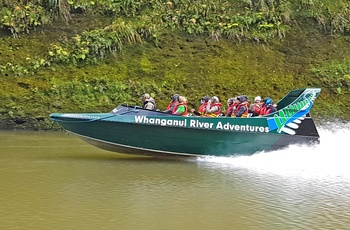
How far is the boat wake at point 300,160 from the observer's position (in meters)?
11.0

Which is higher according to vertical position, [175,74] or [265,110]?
[175,74]

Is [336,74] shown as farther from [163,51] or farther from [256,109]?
[256,109]

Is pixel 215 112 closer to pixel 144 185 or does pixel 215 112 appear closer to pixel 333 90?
pixel 144 185

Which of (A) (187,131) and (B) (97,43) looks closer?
(A) (187,131)

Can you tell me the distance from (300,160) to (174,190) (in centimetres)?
440

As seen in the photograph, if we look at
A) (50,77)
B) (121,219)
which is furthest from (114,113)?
(50,77)

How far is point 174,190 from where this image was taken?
864 centimetres

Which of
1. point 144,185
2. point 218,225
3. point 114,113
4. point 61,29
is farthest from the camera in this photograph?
point 61,29

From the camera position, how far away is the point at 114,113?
1190 cm

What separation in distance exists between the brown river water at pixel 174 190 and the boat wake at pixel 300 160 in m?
0.02

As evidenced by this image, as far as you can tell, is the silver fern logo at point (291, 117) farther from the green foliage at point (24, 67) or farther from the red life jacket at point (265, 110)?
the green foliage at point (24, 67)

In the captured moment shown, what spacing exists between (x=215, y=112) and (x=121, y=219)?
6.10 m

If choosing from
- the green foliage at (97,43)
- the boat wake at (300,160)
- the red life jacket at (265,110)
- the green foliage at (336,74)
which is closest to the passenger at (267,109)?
the red life jacket at (265,110)

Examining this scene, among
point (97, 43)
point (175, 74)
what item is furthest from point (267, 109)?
point (97, 43)
